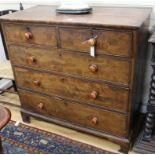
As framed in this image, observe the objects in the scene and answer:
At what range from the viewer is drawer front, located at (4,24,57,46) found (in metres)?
1.45

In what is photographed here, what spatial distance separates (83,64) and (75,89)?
221 millimetres

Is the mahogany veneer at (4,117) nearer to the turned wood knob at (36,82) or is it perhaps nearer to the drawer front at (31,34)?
the drawer front at (31,34)

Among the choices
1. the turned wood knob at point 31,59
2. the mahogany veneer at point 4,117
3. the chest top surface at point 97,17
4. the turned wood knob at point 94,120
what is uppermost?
the chest top surface at point 97,17

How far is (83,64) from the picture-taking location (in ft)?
4.73

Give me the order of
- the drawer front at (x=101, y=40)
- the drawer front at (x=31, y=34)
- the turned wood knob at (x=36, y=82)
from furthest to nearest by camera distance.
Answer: the turned wood knob at (x=36, y=82), the drawer front at (x=31, y=34), the drawer front at (x=101, y=40)

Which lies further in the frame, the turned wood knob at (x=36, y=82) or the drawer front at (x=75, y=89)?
the turned wood knob at (x=36, y=82)

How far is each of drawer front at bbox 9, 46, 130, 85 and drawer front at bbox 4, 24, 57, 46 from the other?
60 millimetres

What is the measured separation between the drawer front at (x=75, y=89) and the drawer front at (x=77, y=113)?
0.21 feet

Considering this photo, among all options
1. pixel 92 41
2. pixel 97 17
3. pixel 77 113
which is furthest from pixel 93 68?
pixel 77 113

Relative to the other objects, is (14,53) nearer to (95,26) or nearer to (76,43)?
(76,43)

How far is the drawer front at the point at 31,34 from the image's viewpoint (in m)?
1.45

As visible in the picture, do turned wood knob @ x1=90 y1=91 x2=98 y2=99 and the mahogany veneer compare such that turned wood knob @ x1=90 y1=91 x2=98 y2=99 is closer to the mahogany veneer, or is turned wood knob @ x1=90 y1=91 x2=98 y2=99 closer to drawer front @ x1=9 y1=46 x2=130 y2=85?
drawer front @ x1=9 y1=46 x2=130 y2=85

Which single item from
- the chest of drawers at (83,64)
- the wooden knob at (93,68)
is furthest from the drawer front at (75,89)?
the wooden knob at (93,68)

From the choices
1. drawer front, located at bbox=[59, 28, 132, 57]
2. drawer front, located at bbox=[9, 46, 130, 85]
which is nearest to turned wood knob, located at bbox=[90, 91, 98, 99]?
drawer front, located at bbox=[9, 46, 130, 85]
